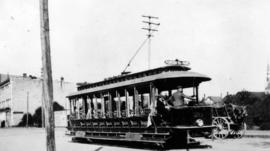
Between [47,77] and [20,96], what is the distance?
57.4 meters

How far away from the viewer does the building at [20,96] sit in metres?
62.7

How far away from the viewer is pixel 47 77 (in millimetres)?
8664

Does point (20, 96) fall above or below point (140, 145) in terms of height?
above

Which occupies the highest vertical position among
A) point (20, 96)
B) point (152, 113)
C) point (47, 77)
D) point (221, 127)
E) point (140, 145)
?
point (20, 96)

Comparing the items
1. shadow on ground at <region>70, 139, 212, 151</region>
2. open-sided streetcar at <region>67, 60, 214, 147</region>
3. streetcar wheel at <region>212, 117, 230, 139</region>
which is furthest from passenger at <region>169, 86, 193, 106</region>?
streetcar wheel at <region>212, 117, 230, 139</region>

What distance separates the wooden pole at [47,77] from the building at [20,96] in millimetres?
52136

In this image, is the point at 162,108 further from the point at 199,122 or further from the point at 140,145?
the point at 140,145

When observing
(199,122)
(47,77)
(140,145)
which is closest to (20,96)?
(140,145)

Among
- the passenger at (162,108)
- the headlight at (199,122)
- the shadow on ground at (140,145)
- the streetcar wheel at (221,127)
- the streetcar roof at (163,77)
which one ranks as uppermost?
the streetcar roof at (163,77)

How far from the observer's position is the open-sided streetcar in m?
13.3

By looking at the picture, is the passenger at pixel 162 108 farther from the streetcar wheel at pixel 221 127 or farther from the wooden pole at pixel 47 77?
the streetcar wheel at pixel 221 127

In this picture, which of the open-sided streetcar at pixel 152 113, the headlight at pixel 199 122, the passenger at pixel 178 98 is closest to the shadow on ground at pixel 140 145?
the open-sided streetcar at pixel 152 113

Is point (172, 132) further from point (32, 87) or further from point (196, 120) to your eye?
point (32, 87)

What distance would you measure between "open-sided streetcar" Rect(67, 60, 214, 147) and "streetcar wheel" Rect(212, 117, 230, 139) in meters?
4.74
